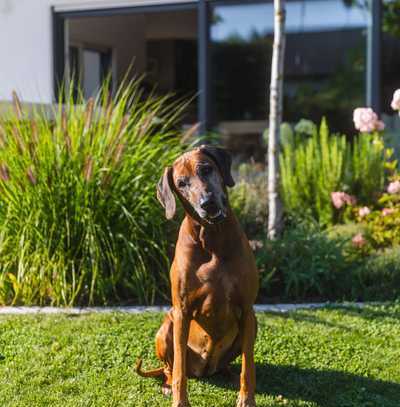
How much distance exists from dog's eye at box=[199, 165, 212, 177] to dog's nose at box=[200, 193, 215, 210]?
0.43 ft

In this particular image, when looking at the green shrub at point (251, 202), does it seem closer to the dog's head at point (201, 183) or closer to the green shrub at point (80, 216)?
the green shrub at point (80, 216)

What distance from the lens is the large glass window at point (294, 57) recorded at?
14125 millimetres

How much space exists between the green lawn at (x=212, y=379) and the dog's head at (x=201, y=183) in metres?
1.11

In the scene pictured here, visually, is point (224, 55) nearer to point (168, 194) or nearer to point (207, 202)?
point (168, 194)

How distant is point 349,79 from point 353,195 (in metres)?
7.69

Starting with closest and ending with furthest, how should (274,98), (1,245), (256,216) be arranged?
(1,245) → (274,98) → (256,216)

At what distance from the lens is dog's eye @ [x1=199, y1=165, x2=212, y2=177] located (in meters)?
2.90

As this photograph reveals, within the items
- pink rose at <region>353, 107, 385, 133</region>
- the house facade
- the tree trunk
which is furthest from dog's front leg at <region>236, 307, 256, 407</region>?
the house facade

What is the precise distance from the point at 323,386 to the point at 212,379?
61cm

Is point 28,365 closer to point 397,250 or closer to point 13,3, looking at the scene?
point 397,250

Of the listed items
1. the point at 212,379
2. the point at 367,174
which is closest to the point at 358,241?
the point at 367,174

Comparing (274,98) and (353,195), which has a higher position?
(274,98)

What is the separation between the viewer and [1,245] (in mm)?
5152

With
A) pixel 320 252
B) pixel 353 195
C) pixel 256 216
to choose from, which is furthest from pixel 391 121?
pixel 320 252
